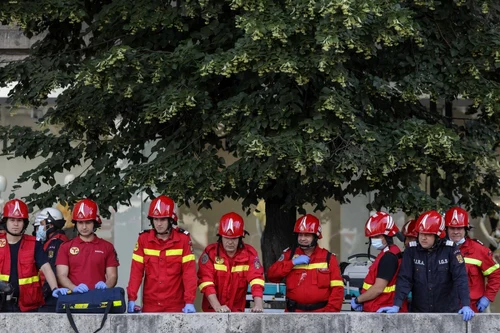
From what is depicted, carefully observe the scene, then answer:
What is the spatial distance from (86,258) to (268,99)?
7.56 ft

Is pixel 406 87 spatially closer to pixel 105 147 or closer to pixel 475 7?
pixel 475 7

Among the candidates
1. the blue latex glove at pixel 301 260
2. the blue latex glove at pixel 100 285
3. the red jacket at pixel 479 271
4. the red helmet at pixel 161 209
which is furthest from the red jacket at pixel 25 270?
the red jacket at pixel 479 271

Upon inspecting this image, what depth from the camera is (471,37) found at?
10961 mm

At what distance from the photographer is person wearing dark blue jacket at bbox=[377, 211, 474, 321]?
9.12m

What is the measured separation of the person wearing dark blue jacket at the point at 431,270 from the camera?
9125 mm

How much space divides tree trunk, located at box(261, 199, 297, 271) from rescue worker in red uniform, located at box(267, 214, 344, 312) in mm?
1828

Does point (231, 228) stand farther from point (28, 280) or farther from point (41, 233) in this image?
point (41, 233)

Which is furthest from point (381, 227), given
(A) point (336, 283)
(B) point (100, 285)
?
(B) point (100, 285)

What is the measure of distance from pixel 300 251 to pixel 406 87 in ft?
6.49

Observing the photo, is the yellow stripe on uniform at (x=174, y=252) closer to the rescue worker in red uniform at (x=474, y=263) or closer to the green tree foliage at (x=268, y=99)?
the green tree foliage at (x=268, y=99)

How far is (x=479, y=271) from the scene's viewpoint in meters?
10.3

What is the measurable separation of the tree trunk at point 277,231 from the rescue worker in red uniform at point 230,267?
215cm

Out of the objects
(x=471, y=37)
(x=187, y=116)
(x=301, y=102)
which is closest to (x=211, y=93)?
(x=187, y=116)

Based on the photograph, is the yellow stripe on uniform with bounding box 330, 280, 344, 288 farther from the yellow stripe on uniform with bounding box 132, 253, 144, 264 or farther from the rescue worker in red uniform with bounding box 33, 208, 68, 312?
the rescue worker in red uniform with bounding box 33, 208, 68, 312
